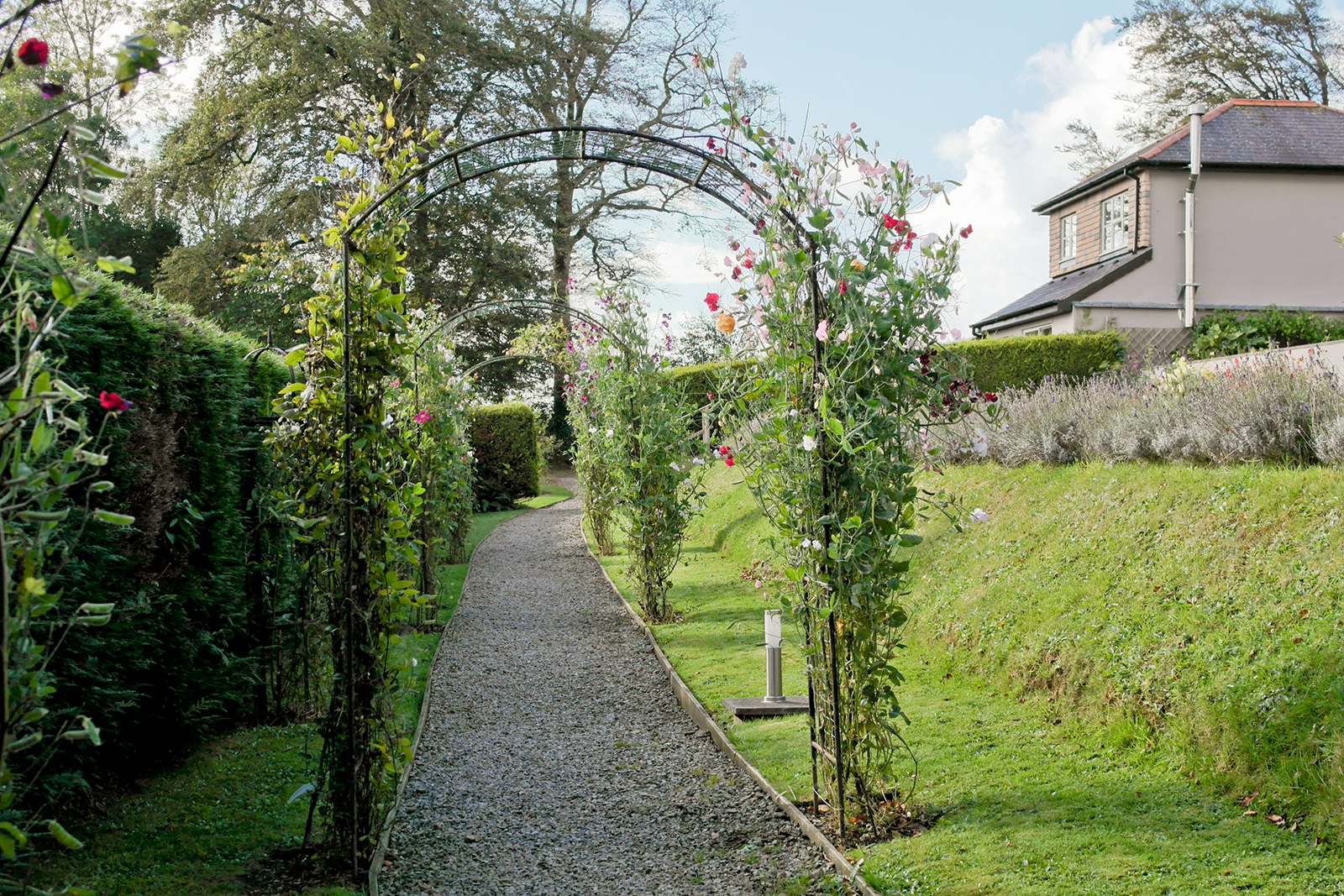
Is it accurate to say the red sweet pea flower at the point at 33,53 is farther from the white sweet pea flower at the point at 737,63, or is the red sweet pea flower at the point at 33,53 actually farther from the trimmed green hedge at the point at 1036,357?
the trimmed green hedge at the point at 1036,357

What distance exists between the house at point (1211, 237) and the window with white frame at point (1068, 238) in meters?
1.68

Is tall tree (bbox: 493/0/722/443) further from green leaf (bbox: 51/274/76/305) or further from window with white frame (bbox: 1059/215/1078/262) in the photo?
green leaf (bbox: 51/274/76/305)

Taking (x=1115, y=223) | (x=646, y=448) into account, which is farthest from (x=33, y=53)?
(x=1115, y=223)

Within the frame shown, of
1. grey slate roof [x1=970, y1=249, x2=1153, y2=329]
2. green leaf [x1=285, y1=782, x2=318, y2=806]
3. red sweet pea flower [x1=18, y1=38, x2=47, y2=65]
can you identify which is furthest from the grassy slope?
grey slate roof [x1=970, y1=249, x2=1153, y2=329]

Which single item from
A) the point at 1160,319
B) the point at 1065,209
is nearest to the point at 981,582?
the point at 1160,319

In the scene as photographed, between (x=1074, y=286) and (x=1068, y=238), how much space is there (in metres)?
3.24

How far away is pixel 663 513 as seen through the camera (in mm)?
8680

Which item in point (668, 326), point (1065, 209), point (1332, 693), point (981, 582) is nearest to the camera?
point (1332, 693)

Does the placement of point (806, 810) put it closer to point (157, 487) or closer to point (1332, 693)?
point (1332, 693)

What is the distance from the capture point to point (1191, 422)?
6770 millimetres

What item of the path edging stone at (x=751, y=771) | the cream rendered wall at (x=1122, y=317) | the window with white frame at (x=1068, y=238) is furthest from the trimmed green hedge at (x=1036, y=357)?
the path edging stone at (x=751, y=771)

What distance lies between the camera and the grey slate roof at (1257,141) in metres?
18.5

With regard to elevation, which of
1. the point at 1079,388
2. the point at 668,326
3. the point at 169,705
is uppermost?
the point at 668,326

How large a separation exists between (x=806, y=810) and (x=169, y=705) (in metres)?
3.11
